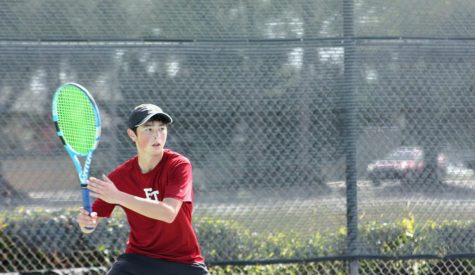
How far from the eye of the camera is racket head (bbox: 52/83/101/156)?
366 cm

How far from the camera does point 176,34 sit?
16.5 ft

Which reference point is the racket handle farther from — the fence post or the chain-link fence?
the fence post

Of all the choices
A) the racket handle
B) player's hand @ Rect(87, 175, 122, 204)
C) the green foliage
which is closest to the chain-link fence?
the green foliage

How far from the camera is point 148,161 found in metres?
3.66

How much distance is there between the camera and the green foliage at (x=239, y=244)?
4973 mm

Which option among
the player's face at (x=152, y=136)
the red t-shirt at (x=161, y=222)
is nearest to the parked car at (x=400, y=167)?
the red t-shirt at (x=161, y=222)

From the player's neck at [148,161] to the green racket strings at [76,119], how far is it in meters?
0.25

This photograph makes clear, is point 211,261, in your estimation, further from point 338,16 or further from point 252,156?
point 338,16

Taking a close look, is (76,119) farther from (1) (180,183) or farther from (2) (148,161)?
(1) (180,183)

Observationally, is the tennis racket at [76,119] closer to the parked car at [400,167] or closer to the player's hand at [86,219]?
the player's hand at [86,219]

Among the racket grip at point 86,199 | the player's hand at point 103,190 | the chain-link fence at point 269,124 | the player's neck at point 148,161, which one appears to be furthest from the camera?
the chain-link fence at point 269,124

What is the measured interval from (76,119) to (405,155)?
241 cm

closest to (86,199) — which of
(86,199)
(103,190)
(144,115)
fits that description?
(86,199)

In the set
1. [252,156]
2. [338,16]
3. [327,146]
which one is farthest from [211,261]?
[338,16]
